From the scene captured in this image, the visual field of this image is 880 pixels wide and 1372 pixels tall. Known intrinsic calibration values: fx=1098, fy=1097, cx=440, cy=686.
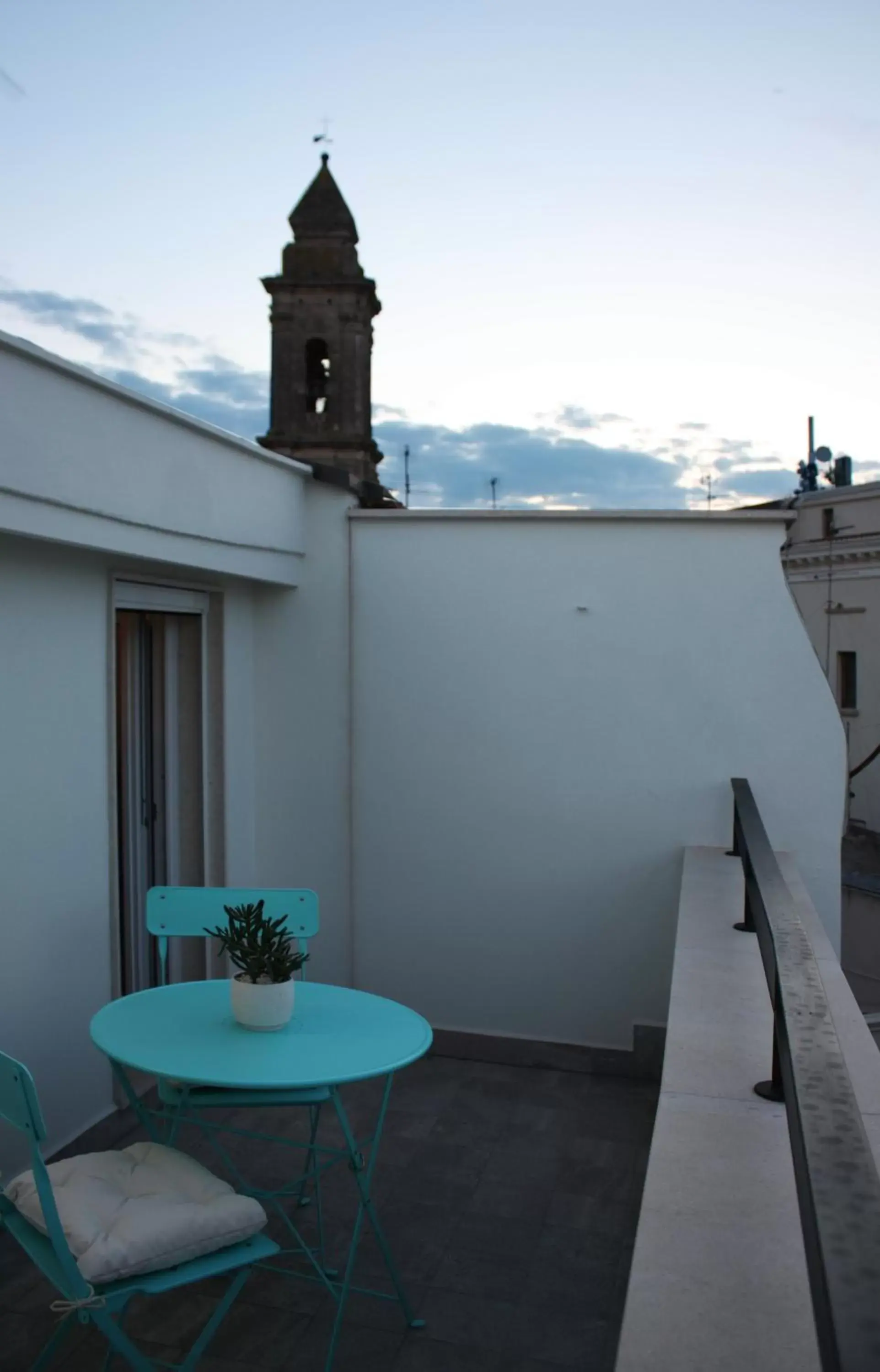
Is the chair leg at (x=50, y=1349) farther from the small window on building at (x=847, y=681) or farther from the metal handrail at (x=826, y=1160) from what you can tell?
the small window on building at (x=847, y=681)

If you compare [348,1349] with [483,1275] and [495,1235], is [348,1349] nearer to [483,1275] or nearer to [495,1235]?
[483,1275]

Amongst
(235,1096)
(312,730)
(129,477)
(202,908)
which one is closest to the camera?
(235,1096)

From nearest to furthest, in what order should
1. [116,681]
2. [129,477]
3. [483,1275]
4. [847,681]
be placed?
1. [483,1275]
2. [129,477]
3. [116,681]
4. [847,681]

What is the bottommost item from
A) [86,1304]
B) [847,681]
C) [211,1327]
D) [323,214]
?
[211,1327]

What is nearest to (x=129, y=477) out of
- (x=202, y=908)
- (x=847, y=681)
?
(x=202, y=908)

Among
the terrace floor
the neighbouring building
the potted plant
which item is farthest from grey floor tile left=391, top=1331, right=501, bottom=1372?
the neighbouring building

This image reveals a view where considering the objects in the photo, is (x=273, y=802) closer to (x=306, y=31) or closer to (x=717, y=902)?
(x=717, y=902)

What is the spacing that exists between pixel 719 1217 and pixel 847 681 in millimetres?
25606

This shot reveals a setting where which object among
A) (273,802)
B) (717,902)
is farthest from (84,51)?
(717,902)

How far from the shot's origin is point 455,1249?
3.53 meters

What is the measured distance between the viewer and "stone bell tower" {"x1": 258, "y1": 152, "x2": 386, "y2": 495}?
10.9 meters

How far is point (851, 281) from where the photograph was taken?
7797mm

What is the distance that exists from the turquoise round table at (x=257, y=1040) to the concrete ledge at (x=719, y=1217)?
73 centimetres

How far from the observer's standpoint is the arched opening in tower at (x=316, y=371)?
11.6 m
